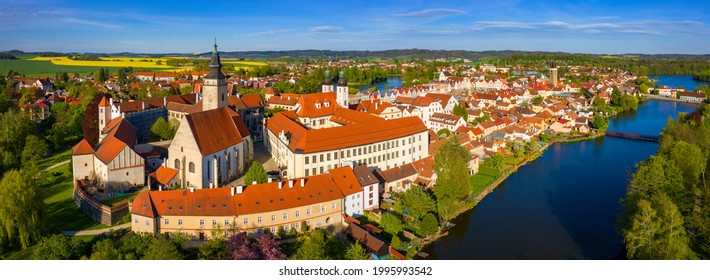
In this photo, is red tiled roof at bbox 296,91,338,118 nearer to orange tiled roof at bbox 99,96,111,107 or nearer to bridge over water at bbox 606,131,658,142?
orange tiled roof at bbox 99,96,111,107

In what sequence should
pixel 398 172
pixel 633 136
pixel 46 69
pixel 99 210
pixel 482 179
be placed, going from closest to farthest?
pixel 99 210 → pixel 398 172 → pixel 482 179 → pixel 633 136 → pixel 46 69

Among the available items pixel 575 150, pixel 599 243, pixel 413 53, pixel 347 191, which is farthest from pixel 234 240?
pixel 413 53

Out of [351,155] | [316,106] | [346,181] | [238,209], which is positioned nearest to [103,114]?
[316,106]

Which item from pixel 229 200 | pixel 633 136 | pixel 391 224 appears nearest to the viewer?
pixel 229 200

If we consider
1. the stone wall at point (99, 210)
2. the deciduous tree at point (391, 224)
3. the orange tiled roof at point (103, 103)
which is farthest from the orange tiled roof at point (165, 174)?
the orange tiled roof at point (103, 103)

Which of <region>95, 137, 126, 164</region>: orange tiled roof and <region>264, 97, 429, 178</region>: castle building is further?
<region>264, 97, 429, 178</region>: castle building

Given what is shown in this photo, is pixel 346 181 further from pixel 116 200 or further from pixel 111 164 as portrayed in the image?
A: pixel 111 164

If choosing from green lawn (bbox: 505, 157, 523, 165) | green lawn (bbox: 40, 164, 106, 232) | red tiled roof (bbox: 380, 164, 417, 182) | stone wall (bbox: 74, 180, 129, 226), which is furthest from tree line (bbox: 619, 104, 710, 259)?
green lawn (bbox: 40, 164, 106, 232)
